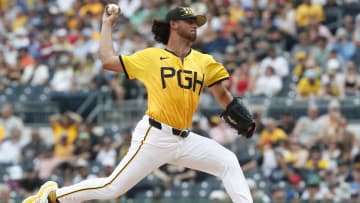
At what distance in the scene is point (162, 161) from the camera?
8.16 meters

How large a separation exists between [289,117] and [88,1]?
6.09 meters

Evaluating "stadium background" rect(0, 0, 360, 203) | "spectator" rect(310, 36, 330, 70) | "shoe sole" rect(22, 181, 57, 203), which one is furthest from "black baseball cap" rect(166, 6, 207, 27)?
"spectator" rect(310, 36, 330, 70)

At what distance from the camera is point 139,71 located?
8.16 meters

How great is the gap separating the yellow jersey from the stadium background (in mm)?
4227

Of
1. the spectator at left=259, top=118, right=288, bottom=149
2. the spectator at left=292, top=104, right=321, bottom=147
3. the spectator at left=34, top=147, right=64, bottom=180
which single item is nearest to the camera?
the spectator at left=259, top=118, right=288, bottom=149

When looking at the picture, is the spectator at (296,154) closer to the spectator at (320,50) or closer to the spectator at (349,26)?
the spectator at (320,50)

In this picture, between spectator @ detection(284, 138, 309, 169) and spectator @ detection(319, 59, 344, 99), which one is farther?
spectator @ detection(319, 59, 344, 99)

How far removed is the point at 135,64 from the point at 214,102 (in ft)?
23.1

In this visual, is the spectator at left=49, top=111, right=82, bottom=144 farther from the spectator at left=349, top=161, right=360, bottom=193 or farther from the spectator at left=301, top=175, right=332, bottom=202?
the spectator at left=349, top=161, right=360, bottom=193

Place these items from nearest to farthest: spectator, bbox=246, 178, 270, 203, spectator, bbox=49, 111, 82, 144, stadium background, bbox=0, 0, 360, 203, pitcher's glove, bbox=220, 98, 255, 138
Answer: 1. pitcher's glove, bbox=220, 98, 255, 138
2. spectator, bbox=246, 178, 270, 203
3. stadium background, bbox=0, 0, 360, 203
4. spectator, bbox=49, 111, 82, 144

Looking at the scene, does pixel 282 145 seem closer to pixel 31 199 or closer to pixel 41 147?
pixel 41 147

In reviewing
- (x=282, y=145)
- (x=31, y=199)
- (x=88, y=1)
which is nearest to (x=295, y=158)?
(x=282, y=145)

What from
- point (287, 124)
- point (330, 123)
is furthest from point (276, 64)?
point (330, 123)

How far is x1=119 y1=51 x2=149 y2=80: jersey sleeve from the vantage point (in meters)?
8.12
